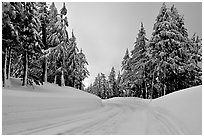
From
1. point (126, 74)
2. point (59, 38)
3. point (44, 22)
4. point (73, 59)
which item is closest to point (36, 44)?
point (59, 38)

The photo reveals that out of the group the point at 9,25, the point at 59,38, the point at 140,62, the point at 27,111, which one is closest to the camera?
the point at 27,111

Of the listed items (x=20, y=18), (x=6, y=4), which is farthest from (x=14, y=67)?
(x=6, y=4)

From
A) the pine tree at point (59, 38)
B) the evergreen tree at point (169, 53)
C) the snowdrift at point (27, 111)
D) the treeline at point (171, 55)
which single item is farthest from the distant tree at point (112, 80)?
the snowdrift at point (27, 111)

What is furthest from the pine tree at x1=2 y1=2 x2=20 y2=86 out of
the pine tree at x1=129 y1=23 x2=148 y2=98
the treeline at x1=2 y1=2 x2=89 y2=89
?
the pine tree at x1=129 y1=23 x2=148 y2=98

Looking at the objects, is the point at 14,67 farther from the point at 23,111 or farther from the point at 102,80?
the point at 102,80

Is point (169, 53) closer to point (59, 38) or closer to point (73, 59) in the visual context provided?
point (59, 38)

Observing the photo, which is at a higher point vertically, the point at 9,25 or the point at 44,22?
the point at 44,22

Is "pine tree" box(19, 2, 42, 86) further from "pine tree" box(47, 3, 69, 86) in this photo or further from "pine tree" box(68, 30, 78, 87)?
"pine tree" box(68, 30, 78, 87)

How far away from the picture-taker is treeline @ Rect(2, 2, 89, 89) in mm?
14491

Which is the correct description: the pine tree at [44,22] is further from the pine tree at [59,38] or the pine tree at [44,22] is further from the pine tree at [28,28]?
the pine tree at [28,28]

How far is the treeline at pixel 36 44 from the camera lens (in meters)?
14.5

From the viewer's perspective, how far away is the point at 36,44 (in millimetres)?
18656

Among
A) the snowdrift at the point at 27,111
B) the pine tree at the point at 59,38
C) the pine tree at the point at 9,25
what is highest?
the pine tree at the point at 59,38

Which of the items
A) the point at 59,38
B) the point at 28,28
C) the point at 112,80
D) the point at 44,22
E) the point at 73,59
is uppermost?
the point at 44,22
